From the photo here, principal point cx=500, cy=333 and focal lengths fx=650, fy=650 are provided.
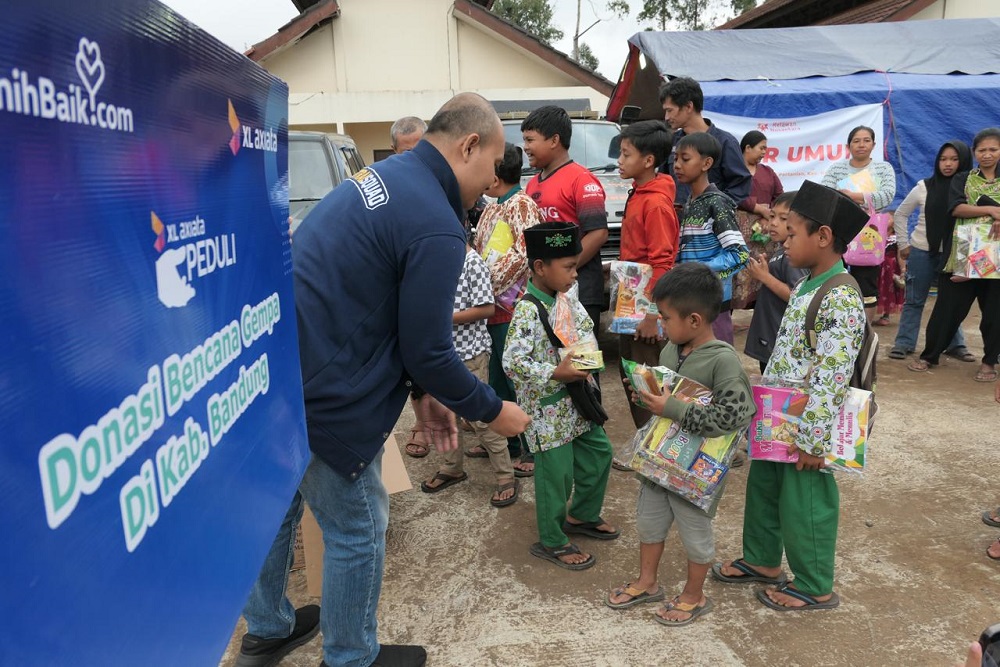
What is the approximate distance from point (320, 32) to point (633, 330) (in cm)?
1654

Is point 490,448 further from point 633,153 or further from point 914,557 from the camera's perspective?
point 914,557

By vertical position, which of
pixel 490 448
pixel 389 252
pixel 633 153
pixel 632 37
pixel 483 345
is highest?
pixel 632 37

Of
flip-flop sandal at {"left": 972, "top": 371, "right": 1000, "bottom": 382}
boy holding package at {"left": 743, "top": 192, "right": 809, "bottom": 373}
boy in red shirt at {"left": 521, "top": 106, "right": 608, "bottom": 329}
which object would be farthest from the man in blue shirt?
flip-flop sandal at {"left": 972, "top": 371, "right": 1000, "bottom": 382}

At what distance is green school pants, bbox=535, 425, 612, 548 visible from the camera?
9.50ft

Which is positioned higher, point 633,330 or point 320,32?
point 320,32

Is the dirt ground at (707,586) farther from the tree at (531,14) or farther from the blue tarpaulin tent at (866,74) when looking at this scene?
the tree at (531,14)

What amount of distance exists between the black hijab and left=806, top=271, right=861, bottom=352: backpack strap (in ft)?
12.5

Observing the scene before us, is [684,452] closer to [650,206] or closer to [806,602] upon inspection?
[806,602]

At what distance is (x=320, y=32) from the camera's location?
17.0 metres

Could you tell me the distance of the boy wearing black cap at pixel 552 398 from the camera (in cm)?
278

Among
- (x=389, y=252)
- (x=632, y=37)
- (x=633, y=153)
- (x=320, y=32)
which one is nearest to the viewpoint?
(x=389, y=252)

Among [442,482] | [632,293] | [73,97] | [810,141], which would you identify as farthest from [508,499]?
[810,141]

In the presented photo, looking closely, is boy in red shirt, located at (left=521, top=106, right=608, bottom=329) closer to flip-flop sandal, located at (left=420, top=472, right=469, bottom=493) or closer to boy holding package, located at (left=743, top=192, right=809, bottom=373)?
boy holding package, located at (left=743, top=192, right=809, bottom=373)

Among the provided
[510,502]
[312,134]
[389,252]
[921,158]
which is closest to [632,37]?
[921,158]
